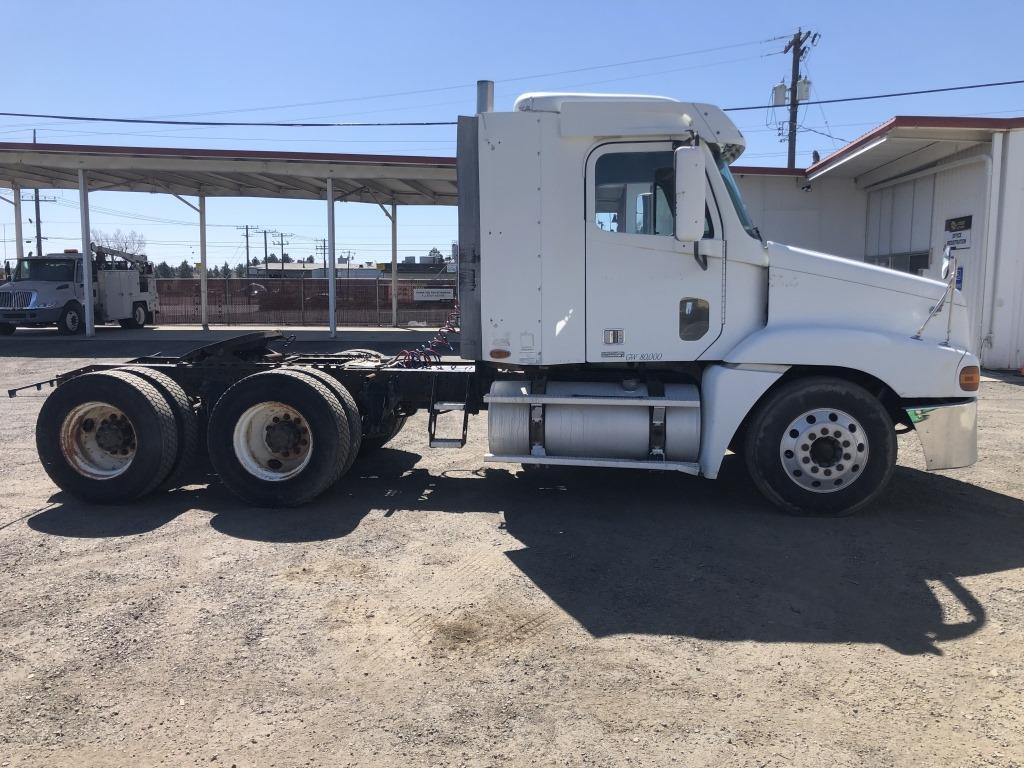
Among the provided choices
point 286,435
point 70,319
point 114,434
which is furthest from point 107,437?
point 70,319

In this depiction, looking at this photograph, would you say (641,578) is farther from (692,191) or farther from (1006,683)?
(692,191)

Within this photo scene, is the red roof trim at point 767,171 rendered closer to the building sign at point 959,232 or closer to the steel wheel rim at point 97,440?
the building sign at point 959,232

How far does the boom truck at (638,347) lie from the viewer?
5.83 metres

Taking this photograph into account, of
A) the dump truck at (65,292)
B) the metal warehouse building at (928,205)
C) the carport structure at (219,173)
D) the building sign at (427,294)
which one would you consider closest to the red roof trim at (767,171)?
the metal warehouse building at (928,205)

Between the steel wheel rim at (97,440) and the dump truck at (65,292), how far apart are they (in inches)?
748

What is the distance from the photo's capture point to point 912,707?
3.35m

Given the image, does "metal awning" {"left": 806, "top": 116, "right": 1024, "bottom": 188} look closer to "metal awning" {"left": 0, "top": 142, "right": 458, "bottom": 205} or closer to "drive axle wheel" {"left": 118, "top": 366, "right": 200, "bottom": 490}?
"metal awning" {"left": 0, "top": 142, "right": 458, "bottom": 205}

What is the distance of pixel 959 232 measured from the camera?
15.8 metres

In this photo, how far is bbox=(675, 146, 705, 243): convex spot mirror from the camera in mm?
5410

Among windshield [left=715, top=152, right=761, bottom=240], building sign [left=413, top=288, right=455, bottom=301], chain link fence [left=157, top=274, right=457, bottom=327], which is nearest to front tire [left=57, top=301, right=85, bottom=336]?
chain link fence [left=157, top=274, right=457, bottom=327]

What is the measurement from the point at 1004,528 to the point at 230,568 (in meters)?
5.66

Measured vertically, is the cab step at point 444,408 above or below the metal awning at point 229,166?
below

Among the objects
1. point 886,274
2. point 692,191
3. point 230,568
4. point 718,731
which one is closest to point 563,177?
point 692,191

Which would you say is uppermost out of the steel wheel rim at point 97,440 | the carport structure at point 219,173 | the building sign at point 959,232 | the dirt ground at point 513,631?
the carport structure at point 219,173
